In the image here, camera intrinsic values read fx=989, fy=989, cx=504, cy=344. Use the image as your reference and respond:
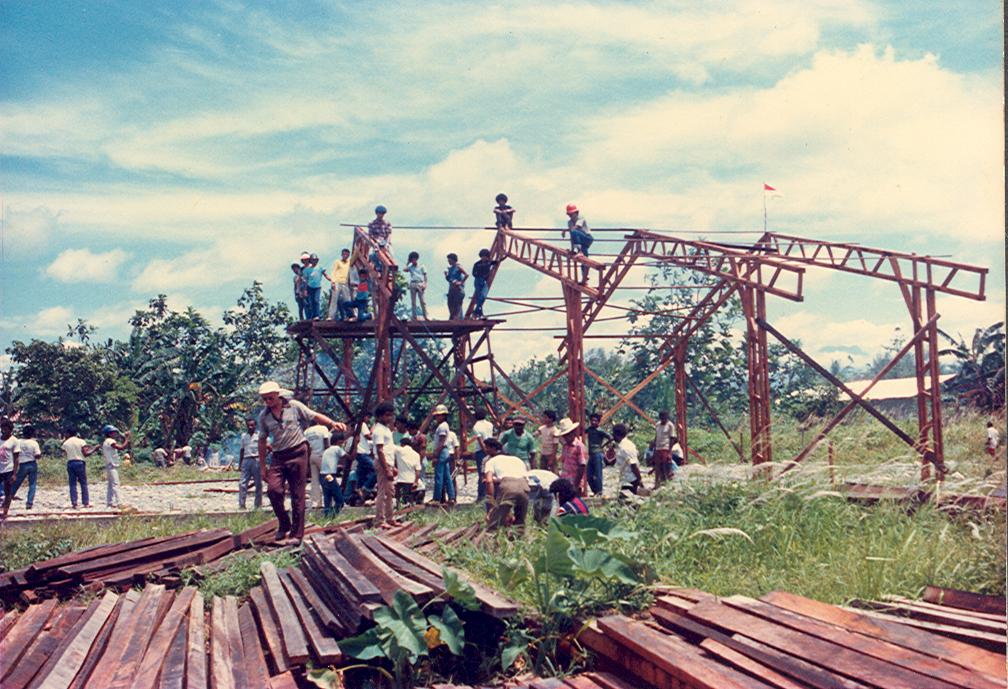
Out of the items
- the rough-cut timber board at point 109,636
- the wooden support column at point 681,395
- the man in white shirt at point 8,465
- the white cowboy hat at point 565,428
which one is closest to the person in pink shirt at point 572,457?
the white cowboy hat at point 565,428

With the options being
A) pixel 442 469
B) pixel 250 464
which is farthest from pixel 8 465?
pixel 442 469

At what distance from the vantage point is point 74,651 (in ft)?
21.9

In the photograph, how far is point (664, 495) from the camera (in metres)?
9.99

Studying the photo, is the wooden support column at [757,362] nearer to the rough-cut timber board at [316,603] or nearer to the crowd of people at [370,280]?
the crowd of people at [370,280]

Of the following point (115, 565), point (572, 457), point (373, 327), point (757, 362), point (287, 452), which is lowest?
point (115, 565)

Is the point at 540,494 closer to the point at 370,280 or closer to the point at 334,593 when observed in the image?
the point at 334,593

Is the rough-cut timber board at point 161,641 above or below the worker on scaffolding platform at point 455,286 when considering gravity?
below

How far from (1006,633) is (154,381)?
111 ft

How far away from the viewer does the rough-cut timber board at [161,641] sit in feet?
19.8

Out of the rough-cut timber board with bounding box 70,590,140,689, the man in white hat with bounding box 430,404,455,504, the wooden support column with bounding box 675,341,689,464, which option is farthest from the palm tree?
the rough-cut timber board with bounding box 70,590,140,689

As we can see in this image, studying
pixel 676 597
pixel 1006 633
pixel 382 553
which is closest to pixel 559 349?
pixel 382 553

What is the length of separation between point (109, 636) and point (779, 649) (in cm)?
485

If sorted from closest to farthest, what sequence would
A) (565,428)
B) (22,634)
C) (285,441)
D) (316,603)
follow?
(316,603)
(22,634)
(285,441)
(565,428)

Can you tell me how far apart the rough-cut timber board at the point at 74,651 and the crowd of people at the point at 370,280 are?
10.8 metres
